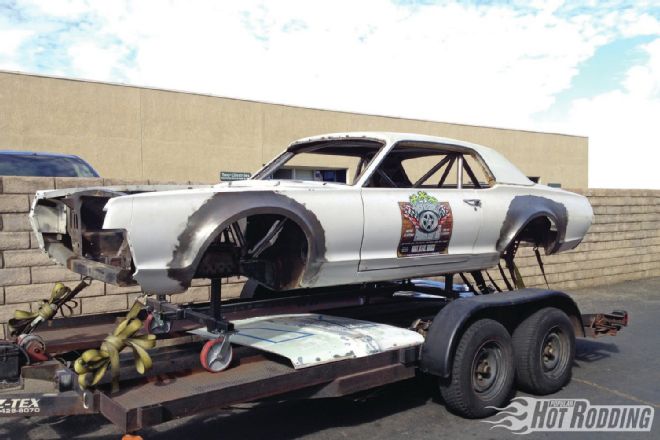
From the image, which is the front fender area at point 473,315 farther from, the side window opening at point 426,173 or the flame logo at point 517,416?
the side window opening at point 426,173

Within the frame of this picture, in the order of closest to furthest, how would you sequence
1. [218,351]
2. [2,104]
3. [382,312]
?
[218,351], [382,312], [2,104]

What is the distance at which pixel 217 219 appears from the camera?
145 inches

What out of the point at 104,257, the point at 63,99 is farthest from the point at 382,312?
the point at 63,99

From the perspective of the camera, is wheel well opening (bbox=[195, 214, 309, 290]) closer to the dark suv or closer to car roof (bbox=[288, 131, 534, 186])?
car roof (bbox=[288, 131, 534, 186])

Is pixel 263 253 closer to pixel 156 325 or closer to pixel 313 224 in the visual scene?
pixel 313 224

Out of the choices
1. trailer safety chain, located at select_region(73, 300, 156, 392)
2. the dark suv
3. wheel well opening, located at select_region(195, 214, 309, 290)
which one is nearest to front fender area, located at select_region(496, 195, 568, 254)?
wheel well opening, located at select_region(195, 214, 309, 290)

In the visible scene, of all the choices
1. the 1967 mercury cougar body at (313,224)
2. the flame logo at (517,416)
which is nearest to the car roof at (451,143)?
the 1967 mercury cougar body at (313,224)

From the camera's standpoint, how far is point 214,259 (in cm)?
413

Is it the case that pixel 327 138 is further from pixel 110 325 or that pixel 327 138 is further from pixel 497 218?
pixel 110 325

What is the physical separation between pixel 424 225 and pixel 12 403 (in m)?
3.10

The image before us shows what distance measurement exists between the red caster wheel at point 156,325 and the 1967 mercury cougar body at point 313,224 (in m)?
0.74

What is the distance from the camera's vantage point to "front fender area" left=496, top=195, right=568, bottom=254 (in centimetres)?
548

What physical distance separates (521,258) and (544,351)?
5.03 metres

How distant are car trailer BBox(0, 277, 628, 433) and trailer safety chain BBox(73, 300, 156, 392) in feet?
0.29
